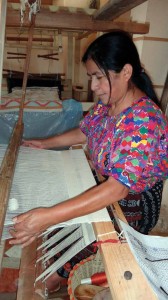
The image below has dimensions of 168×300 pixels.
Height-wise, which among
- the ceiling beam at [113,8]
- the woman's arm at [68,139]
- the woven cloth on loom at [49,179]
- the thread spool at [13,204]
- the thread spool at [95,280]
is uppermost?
the ceiling beam at [113,8]

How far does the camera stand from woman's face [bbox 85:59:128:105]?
1.08 metres

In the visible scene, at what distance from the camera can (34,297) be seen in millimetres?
1212

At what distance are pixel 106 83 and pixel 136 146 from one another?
13.0 inches

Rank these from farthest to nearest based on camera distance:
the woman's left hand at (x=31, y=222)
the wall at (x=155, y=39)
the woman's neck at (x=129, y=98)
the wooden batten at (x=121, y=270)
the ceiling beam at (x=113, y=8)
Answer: the wall at (x=155, y=39) < the ceiling beam at (x=113, y=8) < the woman's neck at (x=129, y=98) < the woman's left hand at (x=31, y=222) < the wooden batten at (x=121, y=270)

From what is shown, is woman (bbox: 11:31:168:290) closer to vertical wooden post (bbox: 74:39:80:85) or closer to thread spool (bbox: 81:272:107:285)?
thread spool (bbox: 81:272:107:285)

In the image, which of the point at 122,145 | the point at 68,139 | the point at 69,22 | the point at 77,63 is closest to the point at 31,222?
the point at 122,145

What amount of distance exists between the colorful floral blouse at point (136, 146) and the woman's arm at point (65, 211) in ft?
0.18

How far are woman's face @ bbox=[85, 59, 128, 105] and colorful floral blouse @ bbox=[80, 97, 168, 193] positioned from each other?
3.5 inches

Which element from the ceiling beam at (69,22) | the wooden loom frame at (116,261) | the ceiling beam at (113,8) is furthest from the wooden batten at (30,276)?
the ceiling beam at (69,22)

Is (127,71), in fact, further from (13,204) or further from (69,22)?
(69,22)

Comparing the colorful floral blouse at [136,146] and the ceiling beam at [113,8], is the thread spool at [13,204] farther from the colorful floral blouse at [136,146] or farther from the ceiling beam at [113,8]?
the ceiling beam at [113,8]

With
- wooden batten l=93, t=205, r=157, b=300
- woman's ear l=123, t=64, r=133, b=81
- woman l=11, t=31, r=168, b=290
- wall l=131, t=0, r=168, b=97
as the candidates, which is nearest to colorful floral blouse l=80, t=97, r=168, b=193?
woman l=11, t=31, r=168, b=290

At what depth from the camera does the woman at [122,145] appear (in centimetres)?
90

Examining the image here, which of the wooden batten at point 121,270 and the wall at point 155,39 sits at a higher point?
the wall at point 155,39
